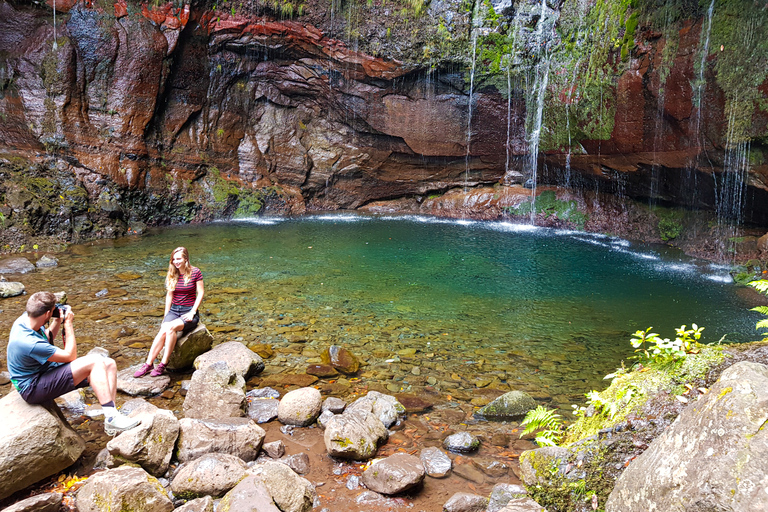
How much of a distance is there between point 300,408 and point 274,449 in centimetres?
64

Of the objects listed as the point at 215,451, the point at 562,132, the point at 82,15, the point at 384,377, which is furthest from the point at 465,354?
the point at 82,15

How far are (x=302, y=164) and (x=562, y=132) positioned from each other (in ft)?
35.0

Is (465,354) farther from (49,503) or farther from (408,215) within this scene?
(408,215)

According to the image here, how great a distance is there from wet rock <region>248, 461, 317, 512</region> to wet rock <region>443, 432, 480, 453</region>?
138 cm

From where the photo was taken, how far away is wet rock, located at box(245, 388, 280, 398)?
514 centimetres

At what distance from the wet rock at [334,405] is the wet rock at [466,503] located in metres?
1.68

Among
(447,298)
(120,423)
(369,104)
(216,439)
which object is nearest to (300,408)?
(216,439)

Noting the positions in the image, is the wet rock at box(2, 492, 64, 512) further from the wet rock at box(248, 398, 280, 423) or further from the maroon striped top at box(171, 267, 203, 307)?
the maroon striped top at box(171, 267, 203, 307)

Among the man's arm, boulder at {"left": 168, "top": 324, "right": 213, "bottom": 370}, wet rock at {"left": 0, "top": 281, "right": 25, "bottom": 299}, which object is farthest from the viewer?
wet rock at {"left": 0, "top": 281, "right": 25, "bottom": 299}

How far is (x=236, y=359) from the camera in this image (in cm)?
553

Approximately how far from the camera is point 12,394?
3588mm

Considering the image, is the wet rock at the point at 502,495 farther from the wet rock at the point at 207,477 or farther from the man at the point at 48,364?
the man at the point at 48,364

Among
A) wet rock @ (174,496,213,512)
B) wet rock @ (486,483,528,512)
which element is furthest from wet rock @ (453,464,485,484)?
wet rock @ (174,496,213,512)

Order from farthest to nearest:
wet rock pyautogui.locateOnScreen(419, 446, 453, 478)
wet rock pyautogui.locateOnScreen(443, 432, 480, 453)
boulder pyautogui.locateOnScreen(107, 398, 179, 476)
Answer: wet rock pyautogui.locateOnScreen(443, 432, 480, 453), wet rock pyautogui.locateOnScreen(419, 446, 453, 478), boulder pyautogui.locateOnScreen(107, 398, 179, 476)
